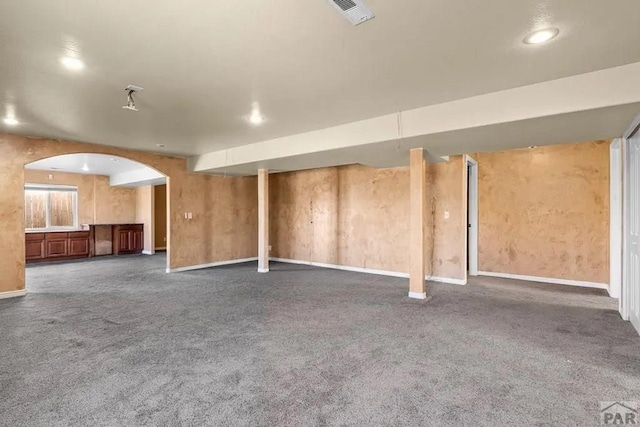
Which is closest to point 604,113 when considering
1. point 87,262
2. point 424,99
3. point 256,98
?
point 424,99

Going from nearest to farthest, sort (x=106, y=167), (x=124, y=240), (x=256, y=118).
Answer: (x=256, y=118) < (x=106, y=167) < (x=124, y=240)

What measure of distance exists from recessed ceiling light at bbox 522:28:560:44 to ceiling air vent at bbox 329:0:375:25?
1213 mm

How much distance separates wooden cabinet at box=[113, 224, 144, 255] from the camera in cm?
1030

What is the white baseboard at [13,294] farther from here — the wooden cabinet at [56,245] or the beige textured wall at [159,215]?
the beige textured wall at [159,215]

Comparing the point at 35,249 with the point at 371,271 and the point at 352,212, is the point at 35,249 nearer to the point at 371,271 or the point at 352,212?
the point at 352,212

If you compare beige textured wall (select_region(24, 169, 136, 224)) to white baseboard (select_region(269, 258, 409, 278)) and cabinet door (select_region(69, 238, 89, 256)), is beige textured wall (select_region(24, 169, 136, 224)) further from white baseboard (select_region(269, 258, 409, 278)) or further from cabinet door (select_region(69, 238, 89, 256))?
white baseboard (select_region(269, 258, 409, 278))

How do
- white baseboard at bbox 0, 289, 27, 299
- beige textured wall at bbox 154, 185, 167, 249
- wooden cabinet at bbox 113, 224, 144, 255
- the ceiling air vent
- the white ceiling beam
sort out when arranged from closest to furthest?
the ceiling air vent
the white ceiling beam
white baseboard at bbox 0, 289, 27, 299
wooden cabinet at bbox 113, 224, 144, 255
beige textured wall at bbox 154, 185, 167, 249

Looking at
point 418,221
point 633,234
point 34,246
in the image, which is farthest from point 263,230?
point 34,246

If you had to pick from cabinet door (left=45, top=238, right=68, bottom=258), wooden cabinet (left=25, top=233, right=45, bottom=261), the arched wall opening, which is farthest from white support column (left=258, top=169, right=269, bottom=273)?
wooden cabinet (left=25, top=233, right=45, bottom=261)

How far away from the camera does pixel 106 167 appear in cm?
888

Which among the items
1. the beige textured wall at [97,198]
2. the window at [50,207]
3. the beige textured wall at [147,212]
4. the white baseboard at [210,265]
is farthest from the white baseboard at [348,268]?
the window at [50,207]

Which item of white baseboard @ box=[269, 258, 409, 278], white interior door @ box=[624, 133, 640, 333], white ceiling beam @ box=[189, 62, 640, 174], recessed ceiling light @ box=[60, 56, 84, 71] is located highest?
recessed ceiling light @ box=[60, 56, 84, 71]

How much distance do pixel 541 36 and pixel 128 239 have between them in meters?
11.6

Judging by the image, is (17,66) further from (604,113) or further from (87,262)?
(87,262)
